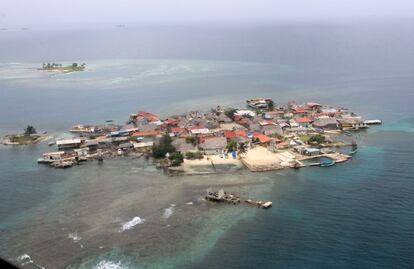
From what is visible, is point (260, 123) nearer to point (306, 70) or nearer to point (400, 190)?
point (400, 190)

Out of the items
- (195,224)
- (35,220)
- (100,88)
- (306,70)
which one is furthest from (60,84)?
(195,224)

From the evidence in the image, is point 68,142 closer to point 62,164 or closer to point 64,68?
point 62,164

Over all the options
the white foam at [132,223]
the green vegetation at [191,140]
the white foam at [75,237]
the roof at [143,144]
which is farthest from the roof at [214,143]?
the white foam at [75,237]

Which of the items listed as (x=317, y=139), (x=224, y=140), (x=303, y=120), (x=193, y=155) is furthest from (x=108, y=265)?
(x=303, y=120)

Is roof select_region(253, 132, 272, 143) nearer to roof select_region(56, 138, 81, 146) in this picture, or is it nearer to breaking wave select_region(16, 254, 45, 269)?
roof select_region(56, 138, 81, 146)

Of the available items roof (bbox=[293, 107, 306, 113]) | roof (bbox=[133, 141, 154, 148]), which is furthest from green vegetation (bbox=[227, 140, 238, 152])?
roof (bbox=[293, 107, 306, 113])

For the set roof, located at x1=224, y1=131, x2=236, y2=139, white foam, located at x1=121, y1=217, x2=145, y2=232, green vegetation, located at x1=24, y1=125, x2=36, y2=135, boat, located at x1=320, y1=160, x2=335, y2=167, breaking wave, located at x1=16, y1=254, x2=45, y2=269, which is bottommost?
breaking wave, located at x1=16, y1=254, x2=45, y2=269
